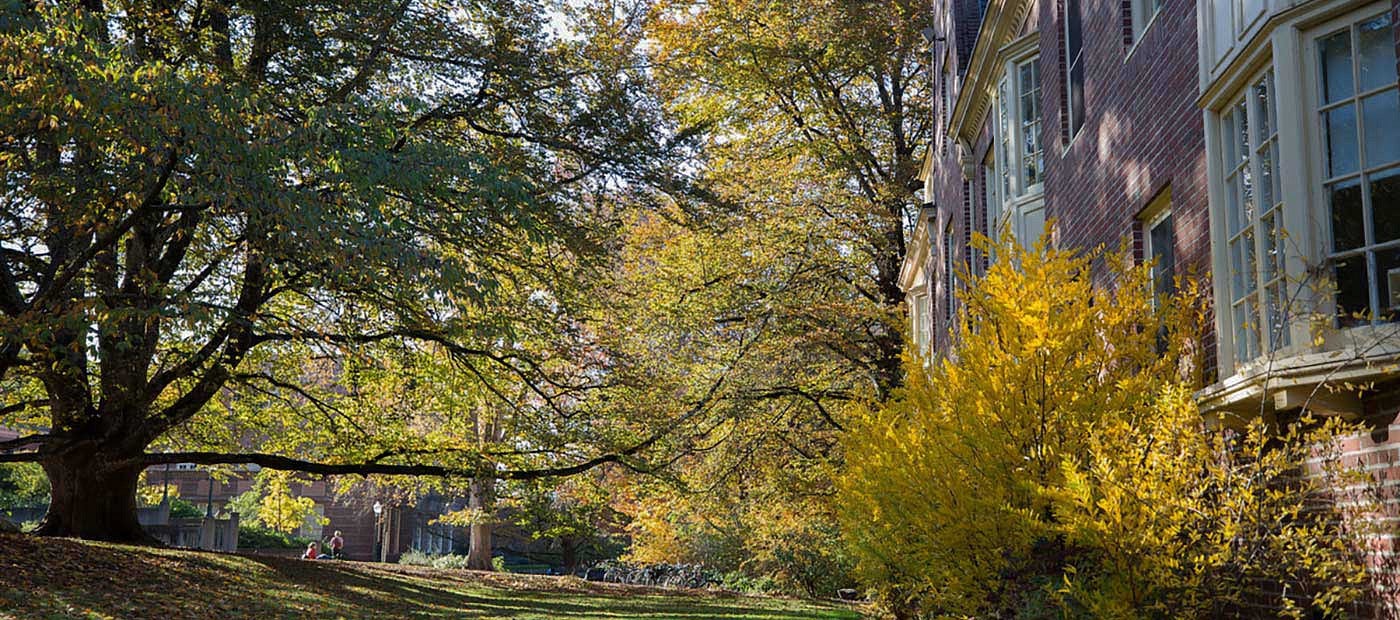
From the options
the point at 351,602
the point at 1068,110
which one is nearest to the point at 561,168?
the point at 351,602

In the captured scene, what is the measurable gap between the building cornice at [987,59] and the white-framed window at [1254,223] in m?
6.73

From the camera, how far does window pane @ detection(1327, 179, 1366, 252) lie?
7.03 meters

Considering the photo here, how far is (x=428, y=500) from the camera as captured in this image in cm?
5838

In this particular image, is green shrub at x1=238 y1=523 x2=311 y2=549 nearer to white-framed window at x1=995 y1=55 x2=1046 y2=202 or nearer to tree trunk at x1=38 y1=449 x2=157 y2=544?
tree trunk at x1=38 y1=449 x2=157 y2=544

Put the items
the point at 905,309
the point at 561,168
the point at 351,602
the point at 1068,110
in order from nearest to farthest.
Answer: the point at 1068,110 < the point at 351,602 < the point at 561,168 < the point at 905,309

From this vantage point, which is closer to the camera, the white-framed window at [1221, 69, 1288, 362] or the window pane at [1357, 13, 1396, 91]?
the window pane at [1357, 13, 1396, 91]

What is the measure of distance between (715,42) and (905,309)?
8.18m

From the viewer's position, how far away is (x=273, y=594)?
16484 mm

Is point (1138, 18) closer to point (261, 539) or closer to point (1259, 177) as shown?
point (1259, 177)

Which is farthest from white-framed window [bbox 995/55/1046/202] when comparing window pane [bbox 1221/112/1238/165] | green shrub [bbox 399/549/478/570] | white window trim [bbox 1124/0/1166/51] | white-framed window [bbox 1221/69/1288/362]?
green shrub [bbox 399/549/478/570]

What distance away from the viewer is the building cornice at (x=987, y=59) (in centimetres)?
1543

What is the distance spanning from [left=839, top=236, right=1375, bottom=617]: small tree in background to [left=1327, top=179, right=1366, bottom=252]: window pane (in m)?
1.08

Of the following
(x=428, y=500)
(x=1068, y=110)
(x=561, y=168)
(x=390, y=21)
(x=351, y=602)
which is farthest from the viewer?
(x=428, y=500)

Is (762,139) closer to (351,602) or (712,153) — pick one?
(712,153)
